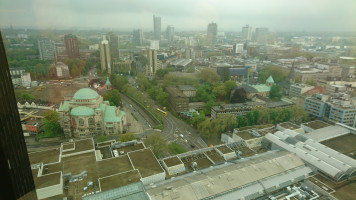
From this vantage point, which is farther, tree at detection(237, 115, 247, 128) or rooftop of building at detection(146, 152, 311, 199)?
tree at detection(237, 115, 247, 128)

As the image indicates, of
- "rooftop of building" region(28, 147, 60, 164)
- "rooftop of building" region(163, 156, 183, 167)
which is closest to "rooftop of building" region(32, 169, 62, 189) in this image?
"rooftop of building" region(28, 147, 60, 164)

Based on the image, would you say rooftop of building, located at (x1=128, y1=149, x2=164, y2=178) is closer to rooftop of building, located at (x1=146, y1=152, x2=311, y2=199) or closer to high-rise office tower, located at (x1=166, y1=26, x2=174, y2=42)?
rooftop of building, located at (x1=146, y1=152, x2=311, y2=199)

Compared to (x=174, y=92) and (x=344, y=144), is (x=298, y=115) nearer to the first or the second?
(x=344, y=144)

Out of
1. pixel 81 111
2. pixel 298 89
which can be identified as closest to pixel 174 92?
pixel 81 111

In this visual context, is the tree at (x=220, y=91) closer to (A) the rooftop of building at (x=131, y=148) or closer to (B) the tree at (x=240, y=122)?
(B) the tree at (x=240, y=122)

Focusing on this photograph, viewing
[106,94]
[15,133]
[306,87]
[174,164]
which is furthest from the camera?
[306,87]

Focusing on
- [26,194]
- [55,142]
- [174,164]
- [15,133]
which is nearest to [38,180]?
[26,194]

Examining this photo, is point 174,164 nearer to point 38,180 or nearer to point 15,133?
point 38,180
